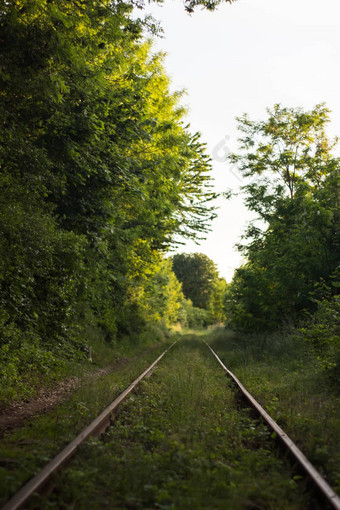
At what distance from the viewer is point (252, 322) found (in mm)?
18969

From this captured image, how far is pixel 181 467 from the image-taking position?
3.40 metres

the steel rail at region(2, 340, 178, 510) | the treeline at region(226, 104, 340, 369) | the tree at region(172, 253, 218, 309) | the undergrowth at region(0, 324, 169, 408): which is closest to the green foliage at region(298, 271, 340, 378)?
the treeline at region(226, 104, 340, 369)

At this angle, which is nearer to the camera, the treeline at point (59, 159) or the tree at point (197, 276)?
the treeline at point (59, 159)

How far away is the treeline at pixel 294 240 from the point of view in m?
11.5

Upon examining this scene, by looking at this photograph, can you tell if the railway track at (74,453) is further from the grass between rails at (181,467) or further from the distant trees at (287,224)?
the distant trees at (287,224)

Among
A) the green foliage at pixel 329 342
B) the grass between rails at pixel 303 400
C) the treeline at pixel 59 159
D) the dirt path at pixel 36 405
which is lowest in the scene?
the dirt path at pixel 36 405

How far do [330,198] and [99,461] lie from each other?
458 inches

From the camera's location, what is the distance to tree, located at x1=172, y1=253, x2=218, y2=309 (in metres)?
87.6

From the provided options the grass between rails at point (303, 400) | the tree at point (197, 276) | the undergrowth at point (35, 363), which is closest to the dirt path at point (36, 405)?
the undergrowth at point (35, 363)

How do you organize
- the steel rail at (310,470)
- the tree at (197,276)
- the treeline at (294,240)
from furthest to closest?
the tree at (197,276), the treeline at (294,240), the steel rail at (310,470)

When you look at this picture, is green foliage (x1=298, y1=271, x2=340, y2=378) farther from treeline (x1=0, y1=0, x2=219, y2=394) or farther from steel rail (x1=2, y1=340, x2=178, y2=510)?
treeline (x1=0, y1=0, x2=219, y2=394)

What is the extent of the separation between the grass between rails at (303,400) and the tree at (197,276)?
249 feet

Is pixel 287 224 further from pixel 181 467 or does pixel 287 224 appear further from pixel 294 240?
pixel 181 467

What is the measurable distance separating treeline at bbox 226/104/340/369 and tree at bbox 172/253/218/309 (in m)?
63.5
